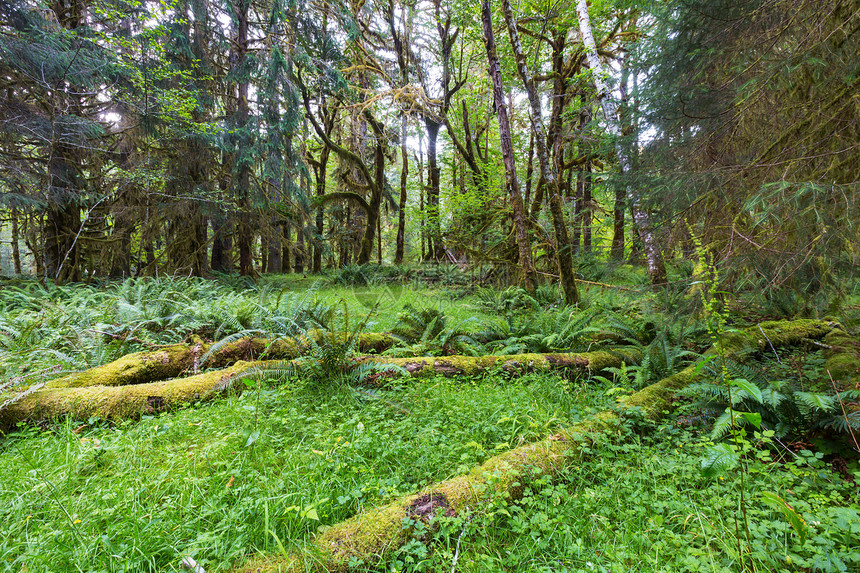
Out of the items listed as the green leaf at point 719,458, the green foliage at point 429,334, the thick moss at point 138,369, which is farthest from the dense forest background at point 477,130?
the thick moss at point 138,369

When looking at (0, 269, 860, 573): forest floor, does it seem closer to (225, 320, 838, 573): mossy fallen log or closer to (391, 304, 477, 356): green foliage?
(225, 320, 838, 573): mossy fallen log

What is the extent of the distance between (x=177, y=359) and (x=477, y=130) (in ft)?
45.2

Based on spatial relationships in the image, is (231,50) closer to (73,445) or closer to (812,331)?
(73,445)

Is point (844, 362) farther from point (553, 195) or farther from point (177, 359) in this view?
point (177, 359)

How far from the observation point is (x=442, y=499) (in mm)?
1574

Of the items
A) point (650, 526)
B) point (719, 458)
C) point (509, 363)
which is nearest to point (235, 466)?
point (650, 526)

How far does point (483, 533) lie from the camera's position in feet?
4.69

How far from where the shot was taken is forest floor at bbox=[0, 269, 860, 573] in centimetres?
134

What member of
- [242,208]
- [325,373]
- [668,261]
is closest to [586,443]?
[325,373]

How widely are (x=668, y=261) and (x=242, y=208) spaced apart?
33.0ft

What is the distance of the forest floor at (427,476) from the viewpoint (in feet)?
4.41

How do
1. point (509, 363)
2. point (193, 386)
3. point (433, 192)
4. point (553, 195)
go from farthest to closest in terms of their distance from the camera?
point (433, 192) < point (553, 195) < point (509, 363) < point (193, 386)

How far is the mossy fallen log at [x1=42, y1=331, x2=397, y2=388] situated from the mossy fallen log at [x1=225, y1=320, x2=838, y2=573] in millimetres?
1974

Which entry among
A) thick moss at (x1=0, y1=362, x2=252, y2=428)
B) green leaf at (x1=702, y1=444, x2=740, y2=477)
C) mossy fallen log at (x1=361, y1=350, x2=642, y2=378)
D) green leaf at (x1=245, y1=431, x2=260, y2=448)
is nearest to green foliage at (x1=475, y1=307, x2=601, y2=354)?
mossy fallen log at (x1=361, y1=350, x2=642, y2=378)
